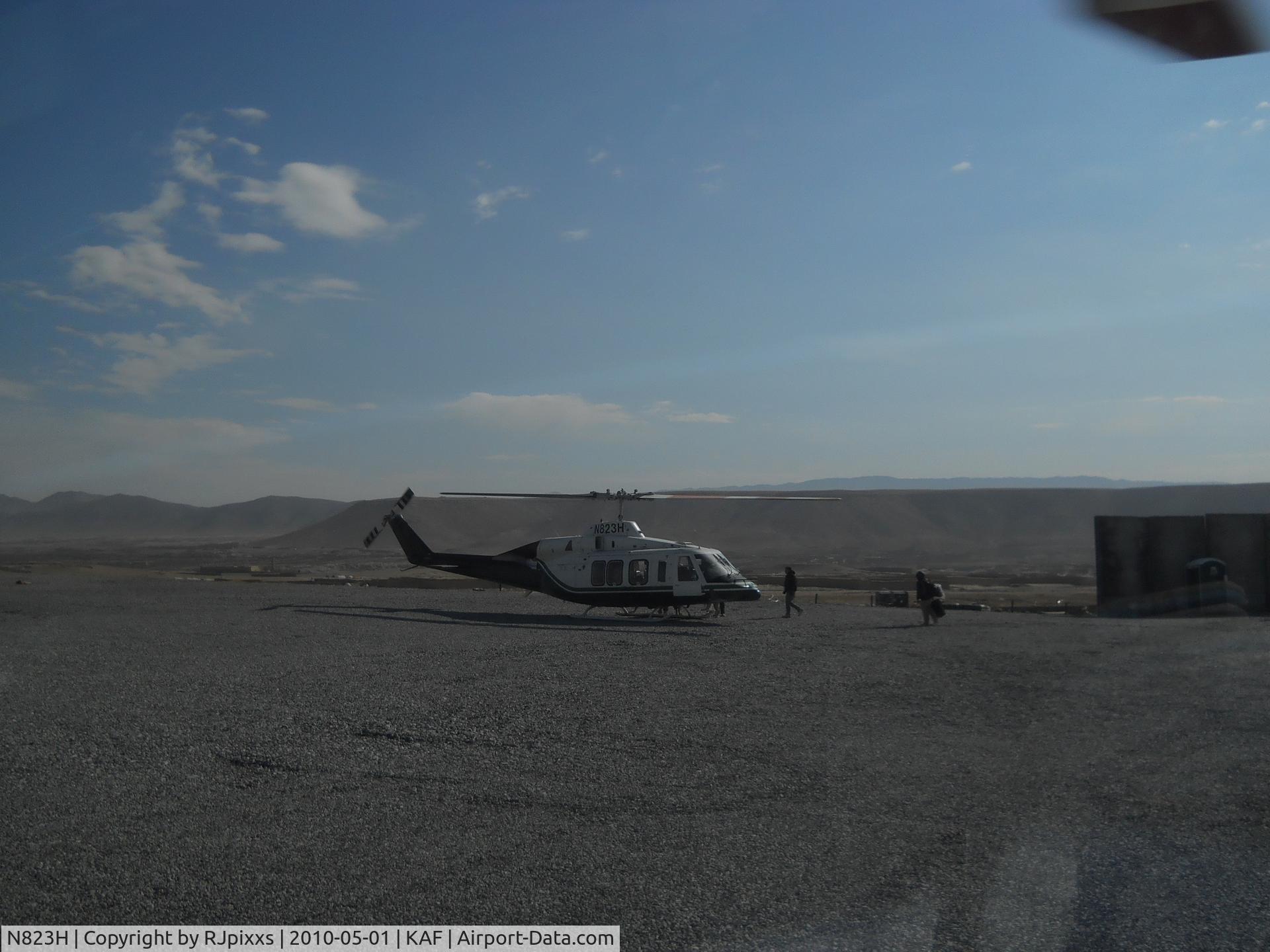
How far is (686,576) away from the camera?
74.8 ft

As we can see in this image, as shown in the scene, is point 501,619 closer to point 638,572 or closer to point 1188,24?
point 638,572

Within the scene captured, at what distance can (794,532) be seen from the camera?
160m

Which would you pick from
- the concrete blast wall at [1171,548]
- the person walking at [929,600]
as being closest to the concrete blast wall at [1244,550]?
the concrete blast wall at [1171,548]

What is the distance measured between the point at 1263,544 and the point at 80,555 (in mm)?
143469

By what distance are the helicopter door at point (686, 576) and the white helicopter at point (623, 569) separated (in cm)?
2

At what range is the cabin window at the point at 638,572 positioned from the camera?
76.4 ft

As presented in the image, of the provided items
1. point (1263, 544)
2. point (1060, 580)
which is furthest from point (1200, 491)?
point (1263, 544)

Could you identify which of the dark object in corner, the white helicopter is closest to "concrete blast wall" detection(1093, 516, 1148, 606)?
the white helicopter

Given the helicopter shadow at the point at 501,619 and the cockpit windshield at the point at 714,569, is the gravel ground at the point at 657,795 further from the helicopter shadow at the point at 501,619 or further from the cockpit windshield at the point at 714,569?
the cockpit windshield at the point at 714,569

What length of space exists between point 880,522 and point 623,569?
482ft

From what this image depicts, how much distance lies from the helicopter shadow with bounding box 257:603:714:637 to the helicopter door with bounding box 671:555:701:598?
889 mm

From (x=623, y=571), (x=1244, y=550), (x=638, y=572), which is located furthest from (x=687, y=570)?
(x=1244, y=550)

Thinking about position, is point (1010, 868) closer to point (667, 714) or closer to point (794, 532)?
point (667, 714)

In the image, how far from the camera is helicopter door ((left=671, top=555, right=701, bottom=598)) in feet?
74.5
